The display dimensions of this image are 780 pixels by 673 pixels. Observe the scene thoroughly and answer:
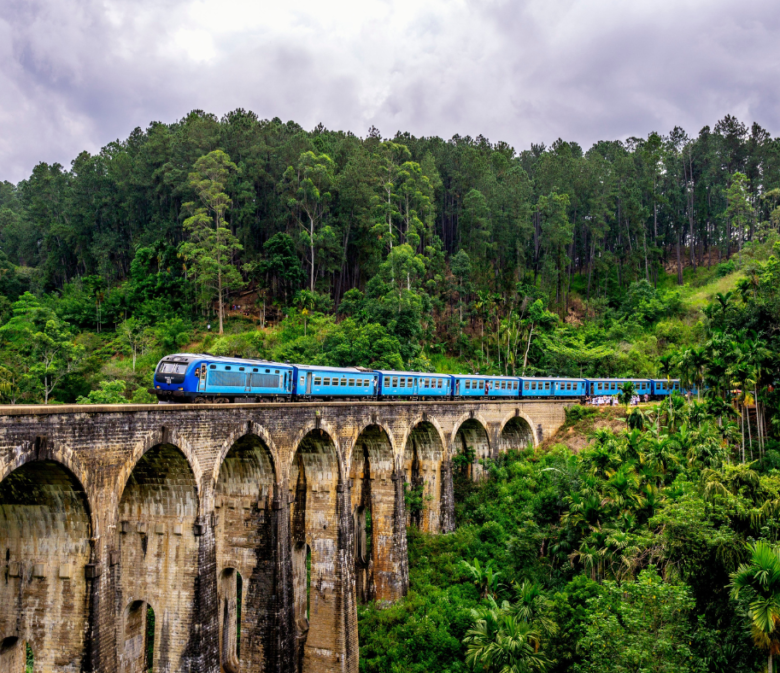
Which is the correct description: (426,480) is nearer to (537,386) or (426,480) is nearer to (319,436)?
(319,436)

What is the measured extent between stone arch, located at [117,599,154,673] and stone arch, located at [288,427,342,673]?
8.07 metres

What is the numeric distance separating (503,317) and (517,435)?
21.6 metres

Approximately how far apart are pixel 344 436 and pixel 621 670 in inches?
533

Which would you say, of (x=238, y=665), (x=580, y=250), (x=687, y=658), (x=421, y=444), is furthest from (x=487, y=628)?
(x=580, y=250)

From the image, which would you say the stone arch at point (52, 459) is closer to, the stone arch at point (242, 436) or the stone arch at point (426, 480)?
the stone arch at point (242, 436)

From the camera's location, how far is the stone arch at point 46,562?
1334 centimetres

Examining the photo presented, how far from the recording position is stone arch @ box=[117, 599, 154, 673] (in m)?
16.0

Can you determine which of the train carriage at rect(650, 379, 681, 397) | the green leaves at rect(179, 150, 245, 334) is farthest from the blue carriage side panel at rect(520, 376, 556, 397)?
the green leaves at rect(179, 150, 245, 334)

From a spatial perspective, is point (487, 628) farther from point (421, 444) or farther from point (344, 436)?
point (421, 444)

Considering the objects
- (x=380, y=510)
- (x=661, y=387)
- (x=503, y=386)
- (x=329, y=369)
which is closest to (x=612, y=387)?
(x=661, y=387)

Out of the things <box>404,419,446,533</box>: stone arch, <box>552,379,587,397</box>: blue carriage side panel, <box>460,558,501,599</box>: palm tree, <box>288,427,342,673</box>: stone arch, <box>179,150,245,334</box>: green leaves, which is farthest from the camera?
<box>179,150,245,334</box>: green leaves

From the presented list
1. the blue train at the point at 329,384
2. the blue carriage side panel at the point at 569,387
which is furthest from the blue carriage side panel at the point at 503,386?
the blue carriage side panel at the point at 569,387

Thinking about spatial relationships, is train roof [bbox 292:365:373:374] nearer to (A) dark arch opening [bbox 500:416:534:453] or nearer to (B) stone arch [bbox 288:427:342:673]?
(B) stone arch [bbox 288:427:342:673]

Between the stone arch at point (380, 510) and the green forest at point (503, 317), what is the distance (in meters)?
1.14
